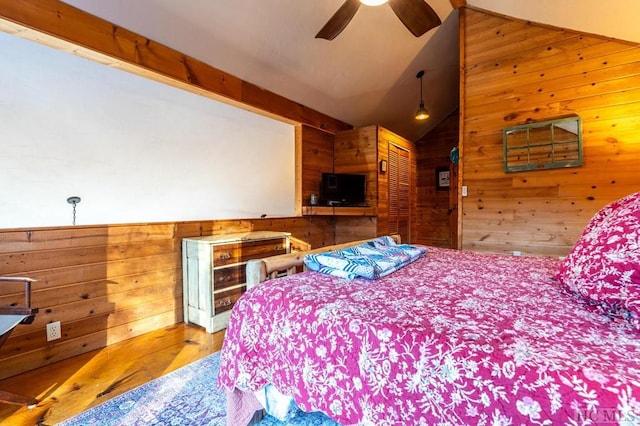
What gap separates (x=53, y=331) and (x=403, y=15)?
11.2ft

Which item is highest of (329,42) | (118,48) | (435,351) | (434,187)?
(329,42)

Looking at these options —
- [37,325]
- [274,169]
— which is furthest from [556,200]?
[37,325]

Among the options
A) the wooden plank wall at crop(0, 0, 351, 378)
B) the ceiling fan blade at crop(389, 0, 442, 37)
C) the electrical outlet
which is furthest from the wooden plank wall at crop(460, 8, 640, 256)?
the electrical outlet

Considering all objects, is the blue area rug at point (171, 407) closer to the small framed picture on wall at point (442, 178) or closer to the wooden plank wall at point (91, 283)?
the wooden plank wall at point (91, 283)

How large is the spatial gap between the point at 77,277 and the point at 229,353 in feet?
5.44

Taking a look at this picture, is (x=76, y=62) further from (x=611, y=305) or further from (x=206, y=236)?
(x=611, y=305)

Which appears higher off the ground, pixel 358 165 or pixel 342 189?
pixel 358 165

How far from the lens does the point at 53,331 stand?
2111mm

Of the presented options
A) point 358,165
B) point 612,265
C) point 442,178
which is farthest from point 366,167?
point 612,265

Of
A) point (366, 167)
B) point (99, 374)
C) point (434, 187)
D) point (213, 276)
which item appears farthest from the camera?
point (434, 187)

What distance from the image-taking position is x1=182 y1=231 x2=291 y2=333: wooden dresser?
2666mm

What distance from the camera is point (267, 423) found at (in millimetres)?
1471

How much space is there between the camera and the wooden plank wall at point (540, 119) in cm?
271

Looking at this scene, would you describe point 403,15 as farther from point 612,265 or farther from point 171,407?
point 171,407
